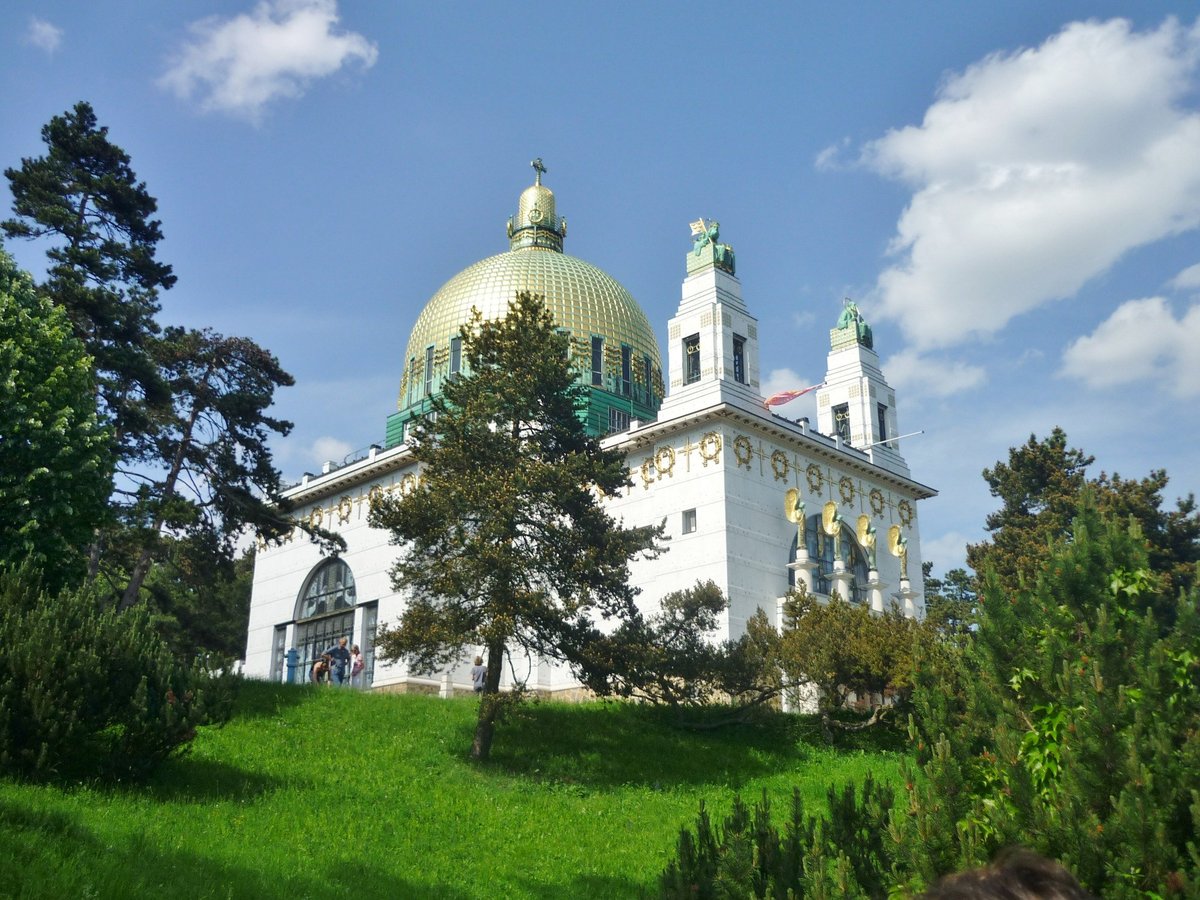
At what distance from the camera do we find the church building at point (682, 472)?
33.4 m

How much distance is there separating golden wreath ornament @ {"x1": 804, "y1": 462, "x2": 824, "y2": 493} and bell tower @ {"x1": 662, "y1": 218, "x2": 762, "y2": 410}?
2.75 meters

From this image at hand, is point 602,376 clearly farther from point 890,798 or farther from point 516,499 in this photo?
point 890,798

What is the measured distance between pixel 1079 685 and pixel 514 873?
9333mm

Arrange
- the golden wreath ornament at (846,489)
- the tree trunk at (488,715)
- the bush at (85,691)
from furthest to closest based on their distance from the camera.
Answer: the golden wreath ornament at (846,489)
the tree trunk at (488,715)
the bush at (85,691)

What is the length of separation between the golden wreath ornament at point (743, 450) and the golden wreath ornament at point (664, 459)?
6.39ft

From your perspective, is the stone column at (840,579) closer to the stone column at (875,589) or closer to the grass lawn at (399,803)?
the stone column at (875,589)

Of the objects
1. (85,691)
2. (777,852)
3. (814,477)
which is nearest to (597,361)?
(814,477)

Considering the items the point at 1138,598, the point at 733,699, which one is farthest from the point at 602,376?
the point at 1138,598

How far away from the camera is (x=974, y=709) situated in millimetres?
8820

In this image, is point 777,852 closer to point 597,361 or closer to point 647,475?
point 647,475

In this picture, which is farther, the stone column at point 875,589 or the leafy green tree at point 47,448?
the stone column at point 875,589

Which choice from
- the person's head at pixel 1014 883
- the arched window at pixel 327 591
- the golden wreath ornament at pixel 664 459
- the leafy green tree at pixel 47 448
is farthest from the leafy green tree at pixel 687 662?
the person's head at pixel 1014 883

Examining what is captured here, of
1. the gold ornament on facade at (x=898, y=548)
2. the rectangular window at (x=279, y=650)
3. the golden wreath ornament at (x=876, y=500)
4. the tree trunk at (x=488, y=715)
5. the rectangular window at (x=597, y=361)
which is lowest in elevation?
the tree trunk at (x=488, y=715)

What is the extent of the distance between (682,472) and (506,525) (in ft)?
43.2
